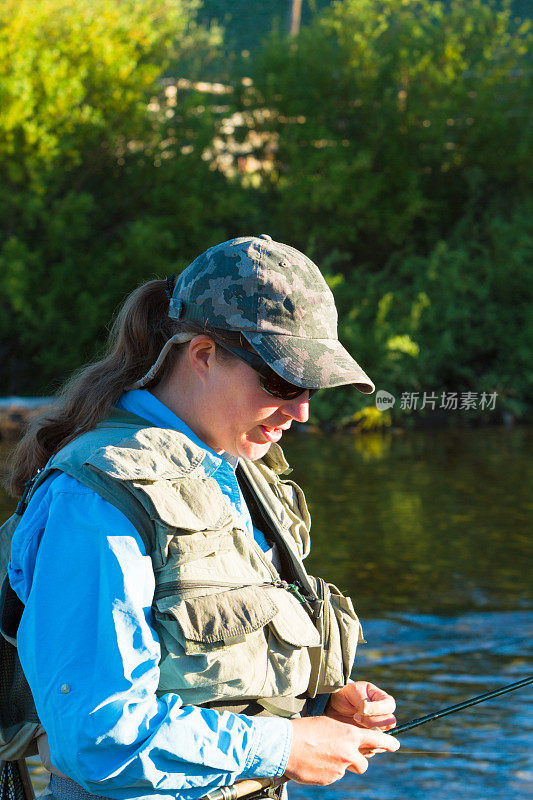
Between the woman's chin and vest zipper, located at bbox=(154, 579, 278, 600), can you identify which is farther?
the woman's chin

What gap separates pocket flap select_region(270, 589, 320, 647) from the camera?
1.86 meters

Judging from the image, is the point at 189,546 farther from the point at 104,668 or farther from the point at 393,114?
the point at 393,114

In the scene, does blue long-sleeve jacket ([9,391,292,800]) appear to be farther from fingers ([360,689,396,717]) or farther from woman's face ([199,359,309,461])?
fingers ([360,689,396,717])

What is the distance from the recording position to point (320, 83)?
2058 cm

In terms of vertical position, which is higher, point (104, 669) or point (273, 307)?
point (273, 307)

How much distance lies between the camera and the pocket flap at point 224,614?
167cm

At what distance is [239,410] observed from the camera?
1.86 meters

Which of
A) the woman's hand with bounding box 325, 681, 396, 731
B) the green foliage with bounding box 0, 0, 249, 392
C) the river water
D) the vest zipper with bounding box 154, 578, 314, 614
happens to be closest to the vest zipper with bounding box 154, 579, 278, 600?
the vest zipper with bounding box 154, 578, 314, 614

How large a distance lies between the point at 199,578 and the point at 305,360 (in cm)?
38

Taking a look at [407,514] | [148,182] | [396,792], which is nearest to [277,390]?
[396,792]

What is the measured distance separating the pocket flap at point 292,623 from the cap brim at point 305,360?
37cm

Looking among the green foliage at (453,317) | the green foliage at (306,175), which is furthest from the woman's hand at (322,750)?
the green foliage at (453,317)

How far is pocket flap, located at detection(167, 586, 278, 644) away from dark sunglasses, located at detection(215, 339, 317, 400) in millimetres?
321

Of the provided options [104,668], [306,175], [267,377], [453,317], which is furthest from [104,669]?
[306,175]
